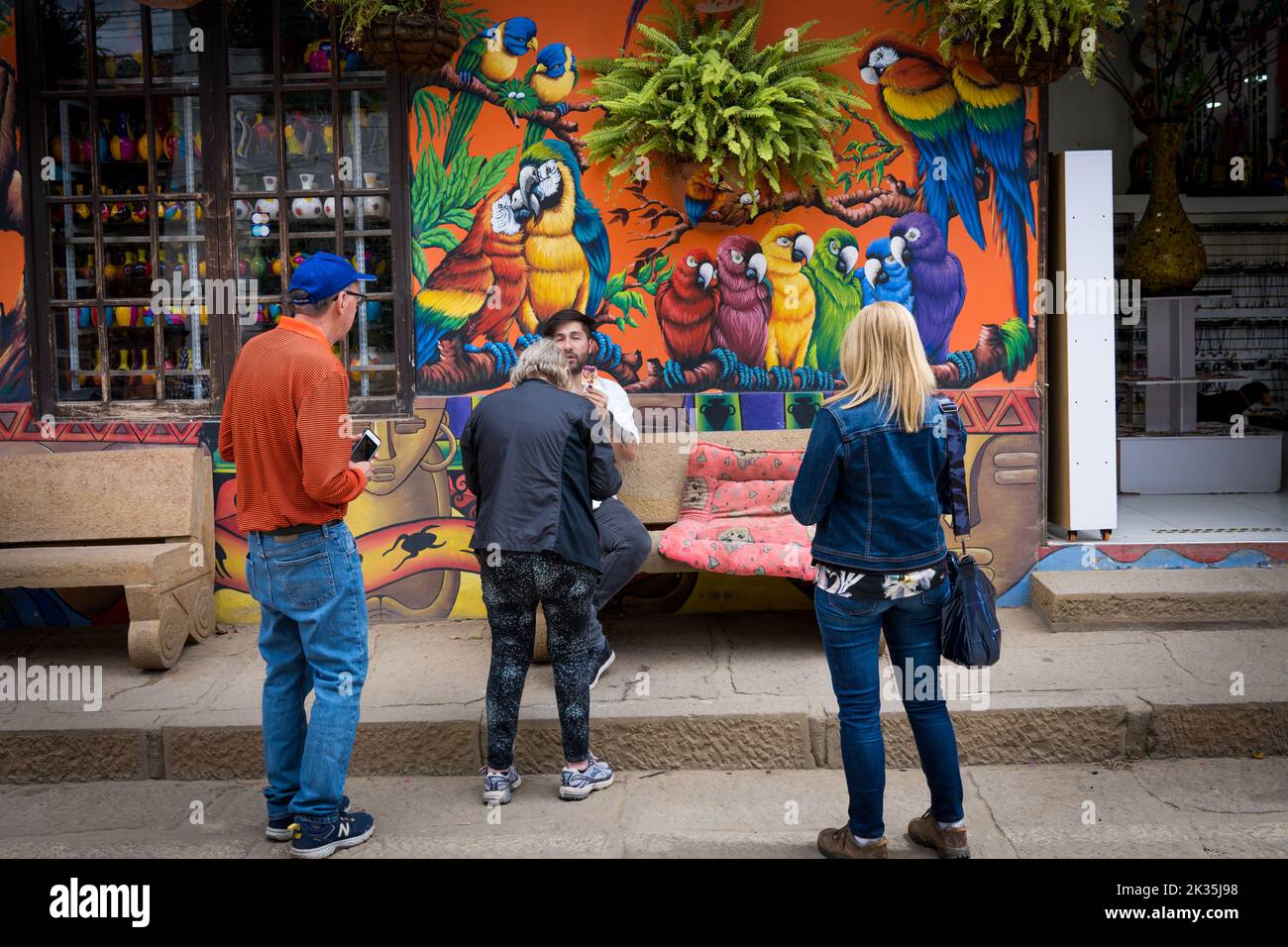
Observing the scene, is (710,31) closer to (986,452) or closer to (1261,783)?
(986,452)

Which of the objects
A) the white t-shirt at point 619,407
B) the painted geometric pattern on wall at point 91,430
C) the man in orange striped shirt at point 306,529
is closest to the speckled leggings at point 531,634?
the man in orange striped shirt at point 306,529

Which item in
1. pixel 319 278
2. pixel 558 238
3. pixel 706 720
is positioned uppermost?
pixel 558 238

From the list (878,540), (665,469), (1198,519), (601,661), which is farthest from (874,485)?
(1198,519)

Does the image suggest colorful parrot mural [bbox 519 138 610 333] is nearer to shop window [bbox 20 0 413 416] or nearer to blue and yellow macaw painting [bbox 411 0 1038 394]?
blue and yellow macaw painting [bbox 411 0 1038 394]

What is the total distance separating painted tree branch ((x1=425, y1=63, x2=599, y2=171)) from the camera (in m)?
6.29

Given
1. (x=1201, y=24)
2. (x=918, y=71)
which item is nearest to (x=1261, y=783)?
(x=918, y=71)

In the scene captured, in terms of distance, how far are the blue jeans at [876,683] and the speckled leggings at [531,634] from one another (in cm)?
106

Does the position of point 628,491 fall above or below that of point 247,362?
below

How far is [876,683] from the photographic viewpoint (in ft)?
12.1

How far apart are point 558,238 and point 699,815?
10.9ft

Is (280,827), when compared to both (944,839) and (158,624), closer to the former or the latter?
(158,624)

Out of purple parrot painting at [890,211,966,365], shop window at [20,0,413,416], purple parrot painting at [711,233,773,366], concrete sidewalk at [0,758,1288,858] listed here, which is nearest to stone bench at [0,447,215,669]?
shop window at [20,0,413,416]

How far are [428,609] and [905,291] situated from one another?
126 inches

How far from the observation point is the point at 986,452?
6.39 metres
